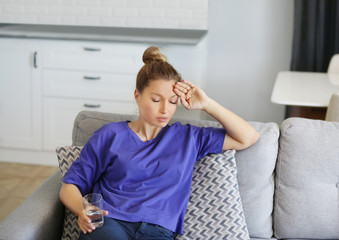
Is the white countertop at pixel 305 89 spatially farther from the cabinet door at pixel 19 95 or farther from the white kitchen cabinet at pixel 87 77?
the cabinet door at pixel 19 95

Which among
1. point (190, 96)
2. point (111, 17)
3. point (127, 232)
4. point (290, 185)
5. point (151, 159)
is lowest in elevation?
point (127, 232)

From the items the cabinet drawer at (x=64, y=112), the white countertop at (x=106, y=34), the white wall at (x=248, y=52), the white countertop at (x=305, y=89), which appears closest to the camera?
the white countertop at (x=305, y=89)

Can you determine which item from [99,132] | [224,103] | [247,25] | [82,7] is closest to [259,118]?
[224,103]

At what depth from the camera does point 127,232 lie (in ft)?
5.73

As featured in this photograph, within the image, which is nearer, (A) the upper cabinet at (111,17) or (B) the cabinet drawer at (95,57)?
(B) the cabinet drawer at (95,57)

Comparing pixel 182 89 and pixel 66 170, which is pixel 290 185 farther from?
pixel 66 170

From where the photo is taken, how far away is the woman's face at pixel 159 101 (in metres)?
1.82

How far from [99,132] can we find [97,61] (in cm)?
191

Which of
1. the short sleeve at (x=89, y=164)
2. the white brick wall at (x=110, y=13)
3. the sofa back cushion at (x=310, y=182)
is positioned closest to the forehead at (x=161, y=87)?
the short sleeve at (x=89, y=164)

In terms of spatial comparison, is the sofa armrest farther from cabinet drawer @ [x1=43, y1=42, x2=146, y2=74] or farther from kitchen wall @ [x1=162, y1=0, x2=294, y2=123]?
kitchen wall @ [x1=162, y1=0, x2=294, y2=123]

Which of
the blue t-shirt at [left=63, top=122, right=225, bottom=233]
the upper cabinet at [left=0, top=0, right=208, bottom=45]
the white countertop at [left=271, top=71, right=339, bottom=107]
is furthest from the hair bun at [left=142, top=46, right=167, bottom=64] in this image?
the upper cabinet at [left=0, top=0, right=208, bottom=45]

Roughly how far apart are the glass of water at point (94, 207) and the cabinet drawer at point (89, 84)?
214cm

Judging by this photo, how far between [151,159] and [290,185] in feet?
1.83

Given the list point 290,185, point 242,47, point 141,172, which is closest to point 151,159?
point 141,172
